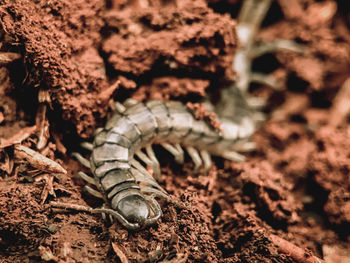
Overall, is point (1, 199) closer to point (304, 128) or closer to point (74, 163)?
point (74, 163)

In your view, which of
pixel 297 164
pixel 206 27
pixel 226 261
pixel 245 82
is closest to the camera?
pixel 226 261

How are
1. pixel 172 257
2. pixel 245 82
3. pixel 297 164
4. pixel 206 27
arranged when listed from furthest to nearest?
pixel 245 82, pixel 297 164, pixel 206 27, pixel 172 257

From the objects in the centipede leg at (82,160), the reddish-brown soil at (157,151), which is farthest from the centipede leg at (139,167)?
the centipede leg at (82,160)

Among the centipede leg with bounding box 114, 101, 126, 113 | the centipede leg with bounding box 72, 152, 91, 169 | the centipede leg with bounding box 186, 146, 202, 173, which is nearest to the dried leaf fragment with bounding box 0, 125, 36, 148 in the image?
the centipede leg with bounding box 72, 152, 91, 169

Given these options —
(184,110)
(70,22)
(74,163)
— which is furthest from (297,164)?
(70,22)

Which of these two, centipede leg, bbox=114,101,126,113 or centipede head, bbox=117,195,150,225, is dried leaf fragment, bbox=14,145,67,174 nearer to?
centipede head, bbox=117,195,150,225

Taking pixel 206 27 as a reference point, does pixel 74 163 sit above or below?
below

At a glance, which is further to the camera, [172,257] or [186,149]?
[186,149]

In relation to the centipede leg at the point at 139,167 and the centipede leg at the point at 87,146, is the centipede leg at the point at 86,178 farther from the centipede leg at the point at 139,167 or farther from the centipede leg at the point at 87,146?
the centipede leg at the point at 139,167
